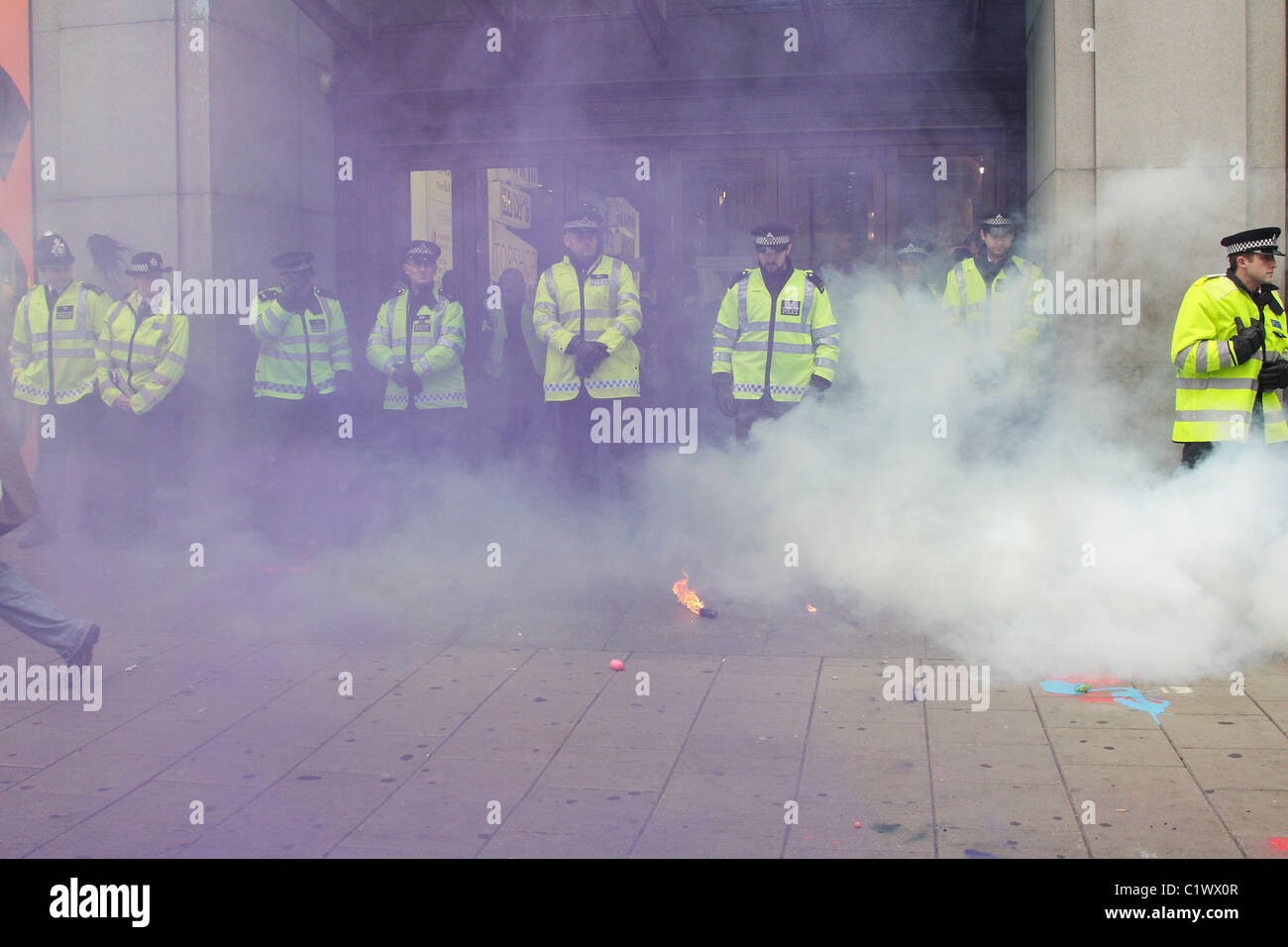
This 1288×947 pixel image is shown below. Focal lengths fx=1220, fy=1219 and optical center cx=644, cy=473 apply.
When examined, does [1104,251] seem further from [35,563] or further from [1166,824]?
[35,563]

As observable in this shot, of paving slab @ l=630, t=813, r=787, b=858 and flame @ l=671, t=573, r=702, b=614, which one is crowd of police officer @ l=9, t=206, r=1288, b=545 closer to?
flame @ l=671, t=573, r=702, b=614

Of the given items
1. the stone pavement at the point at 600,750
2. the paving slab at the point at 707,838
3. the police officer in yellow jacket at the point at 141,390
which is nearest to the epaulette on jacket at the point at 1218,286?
the stone pavement at the point at 600,750

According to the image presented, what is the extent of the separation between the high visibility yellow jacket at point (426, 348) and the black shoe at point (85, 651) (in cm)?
321

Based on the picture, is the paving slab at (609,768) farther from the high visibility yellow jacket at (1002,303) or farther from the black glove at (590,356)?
the high visibility yellow jacket at (1002,303)

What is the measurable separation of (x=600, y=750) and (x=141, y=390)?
5164 mm

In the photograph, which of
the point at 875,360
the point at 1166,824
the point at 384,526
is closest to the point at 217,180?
the point at 384,526

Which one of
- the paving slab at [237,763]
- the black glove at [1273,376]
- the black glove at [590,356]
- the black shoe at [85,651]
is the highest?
the black glove at [590,356]

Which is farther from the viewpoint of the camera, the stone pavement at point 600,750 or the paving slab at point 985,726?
the paving slab at point 985,726

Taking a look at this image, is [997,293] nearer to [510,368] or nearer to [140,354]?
[510,368]

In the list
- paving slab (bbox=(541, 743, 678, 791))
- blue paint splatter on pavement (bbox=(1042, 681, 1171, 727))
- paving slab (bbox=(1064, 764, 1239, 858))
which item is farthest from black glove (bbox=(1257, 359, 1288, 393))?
paving slab (bbox=(541, 743, 678, 791))

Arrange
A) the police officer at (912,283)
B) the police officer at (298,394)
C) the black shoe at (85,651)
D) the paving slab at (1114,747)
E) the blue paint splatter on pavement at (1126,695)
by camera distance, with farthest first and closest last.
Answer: the police officer at (298,394) → the police officer at (912,283) → the black shoe at (85,651) → the blue paint splatter on pavement at (1126,695) → the paving slab at (1114,747)

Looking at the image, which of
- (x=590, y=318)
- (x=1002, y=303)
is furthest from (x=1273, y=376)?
(x=590, y=318)

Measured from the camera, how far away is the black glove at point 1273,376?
221 inches

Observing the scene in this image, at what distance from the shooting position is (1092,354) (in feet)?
22.5
